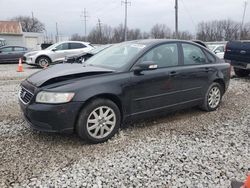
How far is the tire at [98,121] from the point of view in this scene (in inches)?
151

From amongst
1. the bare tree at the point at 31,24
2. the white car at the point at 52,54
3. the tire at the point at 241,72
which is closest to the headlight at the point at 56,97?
the tire at the point at 241,72

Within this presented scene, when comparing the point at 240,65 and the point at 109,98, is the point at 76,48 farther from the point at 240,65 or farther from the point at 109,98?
the point at 109,98

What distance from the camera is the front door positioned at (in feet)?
14.3

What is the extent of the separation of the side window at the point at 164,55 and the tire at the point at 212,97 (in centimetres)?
118

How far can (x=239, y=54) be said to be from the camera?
10.0 meters

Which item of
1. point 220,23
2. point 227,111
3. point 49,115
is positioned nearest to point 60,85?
point 49,115

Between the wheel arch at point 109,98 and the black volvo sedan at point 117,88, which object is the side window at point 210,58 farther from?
the wheel arch at point 109,98

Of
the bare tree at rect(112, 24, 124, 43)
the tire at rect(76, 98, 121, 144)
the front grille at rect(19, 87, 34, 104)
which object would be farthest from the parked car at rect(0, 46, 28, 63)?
the bare tree at rect(112, 24, 124, 43)

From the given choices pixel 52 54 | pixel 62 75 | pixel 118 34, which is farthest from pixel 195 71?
pixel 118 34

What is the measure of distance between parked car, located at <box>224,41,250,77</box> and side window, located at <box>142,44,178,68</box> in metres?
5.85

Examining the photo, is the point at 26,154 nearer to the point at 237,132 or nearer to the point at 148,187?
the point at 148,187

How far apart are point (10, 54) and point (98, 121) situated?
17.0m

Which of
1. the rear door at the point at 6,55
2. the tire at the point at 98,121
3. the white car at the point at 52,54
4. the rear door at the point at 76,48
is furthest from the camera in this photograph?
the rear door at the point at 6,55

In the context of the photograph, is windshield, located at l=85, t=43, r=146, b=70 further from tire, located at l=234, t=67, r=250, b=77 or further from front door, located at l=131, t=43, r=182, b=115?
tire, located at l=234, t=67, r=250, b=77
